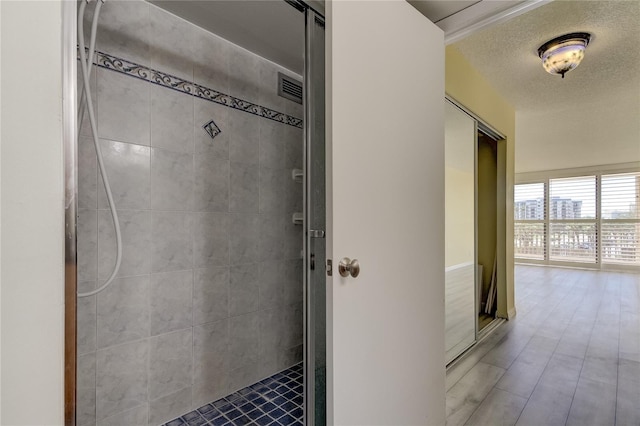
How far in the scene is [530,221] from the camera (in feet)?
24.5

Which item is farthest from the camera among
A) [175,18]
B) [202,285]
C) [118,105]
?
[202,285]

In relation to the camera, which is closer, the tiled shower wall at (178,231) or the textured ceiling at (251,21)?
the tiled shower wall at (178,231)

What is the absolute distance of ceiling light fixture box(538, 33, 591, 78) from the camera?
82.0 inches

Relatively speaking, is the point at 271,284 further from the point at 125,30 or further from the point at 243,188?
the point at 125,30

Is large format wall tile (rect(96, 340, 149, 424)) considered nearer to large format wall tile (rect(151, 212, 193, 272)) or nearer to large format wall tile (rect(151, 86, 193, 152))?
large format wall tile (rect(151, 212, 193, 272))

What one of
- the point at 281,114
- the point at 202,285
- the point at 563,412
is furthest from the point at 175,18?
the point at 563,412

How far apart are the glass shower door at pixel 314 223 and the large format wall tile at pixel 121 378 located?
966 millimetres

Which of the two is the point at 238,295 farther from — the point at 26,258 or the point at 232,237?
the point at 26,258

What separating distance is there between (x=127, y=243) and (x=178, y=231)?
0.26 m

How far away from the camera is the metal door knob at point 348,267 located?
1024 millimetres

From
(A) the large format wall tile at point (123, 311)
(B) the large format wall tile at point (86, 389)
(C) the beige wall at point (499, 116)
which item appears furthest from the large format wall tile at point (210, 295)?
(C) the beige wall at point (499, 116)

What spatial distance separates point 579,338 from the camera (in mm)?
2766

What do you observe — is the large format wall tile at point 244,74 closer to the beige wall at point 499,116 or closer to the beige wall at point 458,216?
the beige wall at point 499,116

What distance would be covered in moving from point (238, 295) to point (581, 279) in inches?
251
